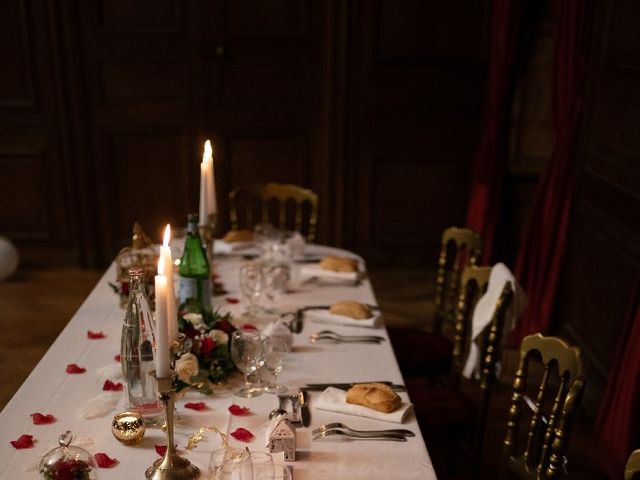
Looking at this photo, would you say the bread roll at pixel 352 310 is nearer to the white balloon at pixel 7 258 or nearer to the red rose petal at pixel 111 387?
the red rose petal at pixel 111 387

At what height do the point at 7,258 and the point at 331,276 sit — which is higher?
the point at 331,276

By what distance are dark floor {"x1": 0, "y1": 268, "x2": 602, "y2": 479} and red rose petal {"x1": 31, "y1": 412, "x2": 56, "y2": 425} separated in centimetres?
138

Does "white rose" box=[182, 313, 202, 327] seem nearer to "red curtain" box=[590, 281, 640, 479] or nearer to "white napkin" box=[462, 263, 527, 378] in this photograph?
"white napkin" box=[462, 263, 527, 378]

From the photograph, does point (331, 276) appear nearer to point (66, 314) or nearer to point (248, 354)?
point (248, 354)

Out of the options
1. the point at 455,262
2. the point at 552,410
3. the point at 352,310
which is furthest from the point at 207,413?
the point at 455,262

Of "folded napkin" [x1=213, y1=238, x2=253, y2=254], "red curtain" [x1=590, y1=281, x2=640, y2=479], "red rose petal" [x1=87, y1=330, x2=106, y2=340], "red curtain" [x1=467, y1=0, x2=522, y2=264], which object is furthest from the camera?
"red curtain" [x1=467, y1=0, x2=522, y2=264]

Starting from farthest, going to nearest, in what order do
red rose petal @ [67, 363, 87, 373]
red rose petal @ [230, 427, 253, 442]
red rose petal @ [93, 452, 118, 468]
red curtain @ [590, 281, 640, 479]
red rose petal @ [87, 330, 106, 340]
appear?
red curtain @ [590, 281, 640, 479], red rose petal @ [87, 330, 106, 340], red rose petal @ [67, 363, 87, 373], red rose petal @ [230, 427, 253, 442], red rose petal @ [93, 452, 118, 468]

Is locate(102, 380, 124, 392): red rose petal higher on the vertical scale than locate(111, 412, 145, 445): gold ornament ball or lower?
lower

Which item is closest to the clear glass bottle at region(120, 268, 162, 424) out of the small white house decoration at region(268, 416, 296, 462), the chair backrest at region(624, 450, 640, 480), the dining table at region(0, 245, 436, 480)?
the dining table at region(0, 245, 436, 480)

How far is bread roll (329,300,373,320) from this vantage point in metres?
2.08

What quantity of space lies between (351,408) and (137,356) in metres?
0.50

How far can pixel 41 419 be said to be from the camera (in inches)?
60.2

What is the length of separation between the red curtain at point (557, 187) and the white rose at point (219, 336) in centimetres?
200

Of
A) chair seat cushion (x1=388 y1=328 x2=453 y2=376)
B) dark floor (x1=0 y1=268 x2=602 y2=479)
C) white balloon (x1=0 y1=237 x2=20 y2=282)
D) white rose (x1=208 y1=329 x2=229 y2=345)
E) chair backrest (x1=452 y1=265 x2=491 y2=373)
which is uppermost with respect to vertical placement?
white rose (x1=208 y1=329 x2=229 y2=345)
